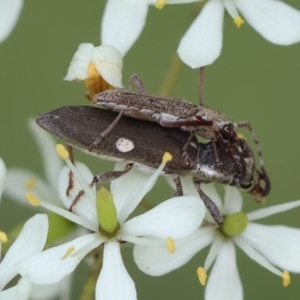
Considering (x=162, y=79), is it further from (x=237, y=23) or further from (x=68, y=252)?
(x=68, y=252)

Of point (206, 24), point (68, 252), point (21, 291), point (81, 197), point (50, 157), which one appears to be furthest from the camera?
point (50, 157)

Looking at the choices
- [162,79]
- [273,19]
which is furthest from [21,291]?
[162,79]

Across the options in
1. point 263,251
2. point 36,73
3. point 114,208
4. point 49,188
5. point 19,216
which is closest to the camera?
point 114,208

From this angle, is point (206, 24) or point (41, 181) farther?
point (41, 181)

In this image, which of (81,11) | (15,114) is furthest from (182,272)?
(81,11)

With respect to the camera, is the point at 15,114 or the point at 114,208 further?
the point at 15,114

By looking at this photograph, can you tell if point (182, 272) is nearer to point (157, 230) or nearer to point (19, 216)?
point (19, 216)

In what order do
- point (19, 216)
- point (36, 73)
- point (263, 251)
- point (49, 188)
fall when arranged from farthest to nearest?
point (36, 73), point (19, 216), point (49, 188), point (263, 251)

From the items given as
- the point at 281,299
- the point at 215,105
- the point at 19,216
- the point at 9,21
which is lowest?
the point at 281,299

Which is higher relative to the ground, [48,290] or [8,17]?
[8,17]
